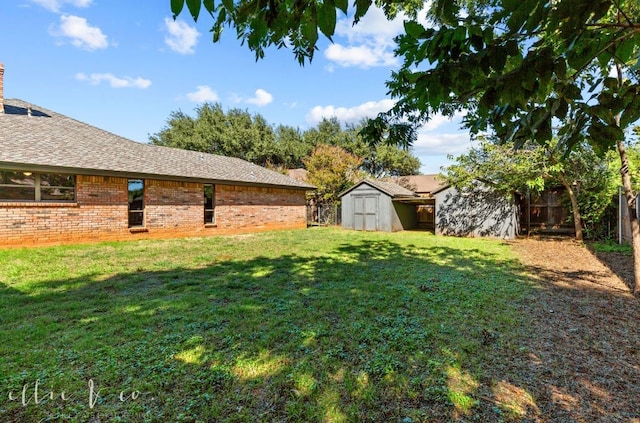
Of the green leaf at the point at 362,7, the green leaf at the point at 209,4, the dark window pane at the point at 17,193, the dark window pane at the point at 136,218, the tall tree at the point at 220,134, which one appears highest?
the tall tree at the point at 220,134

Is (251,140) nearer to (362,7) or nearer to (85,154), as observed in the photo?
(85,154)

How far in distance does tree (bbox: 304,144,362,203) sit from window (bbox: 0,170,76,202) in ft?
46.6

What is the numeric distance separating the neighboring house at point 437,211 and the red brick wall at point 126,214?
426cm

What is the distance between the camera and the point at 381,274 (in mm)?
6477

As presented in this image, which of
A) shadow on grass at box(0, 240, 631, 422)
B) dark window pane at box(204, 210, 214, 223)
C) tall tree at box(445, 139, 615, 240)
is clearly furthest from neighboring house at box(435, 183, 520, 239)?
dark window pane at box(204, 210, 214, 223)

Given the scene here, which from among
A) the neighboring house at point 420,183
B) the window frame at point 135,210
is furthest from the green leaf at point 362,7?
the neighboring house at point 420,183

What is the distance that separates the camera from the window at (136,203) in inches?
459

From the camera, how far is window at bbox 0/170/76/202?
356 inches

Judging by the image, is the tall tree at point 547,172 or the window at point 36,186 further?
the tall tree at point 547,172

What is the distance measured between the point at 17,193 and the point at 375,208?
574 inches

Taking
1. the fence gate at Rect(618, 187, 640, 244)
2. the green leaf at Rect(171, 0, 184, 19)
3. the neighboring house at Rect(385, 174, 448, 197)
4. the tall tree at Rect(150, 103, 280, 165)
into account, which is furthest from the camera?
the tall tree at Rect(150, 103, 280, 165)

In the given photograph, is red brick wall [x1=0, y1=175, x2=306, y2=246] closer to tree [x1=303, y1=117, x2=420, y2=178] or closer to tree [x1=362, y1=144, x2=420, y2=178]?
tree [x1=303, y1=117, x2=420, y2=178]

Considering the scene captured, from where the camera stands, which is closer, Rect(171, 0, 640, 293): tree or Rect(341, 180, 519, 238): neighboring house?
Rect(171, 0, 640, 293): tree

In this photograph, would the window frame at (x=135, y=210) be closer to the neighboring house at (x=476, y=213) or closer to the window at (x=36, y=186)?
the window at (x=36, y=186)
